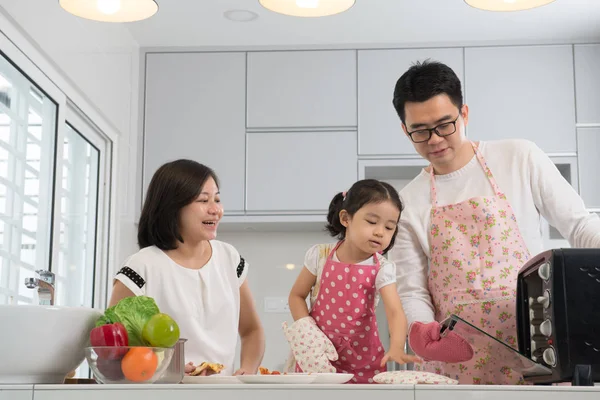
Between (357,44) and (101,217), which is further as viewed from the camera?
(357,44)

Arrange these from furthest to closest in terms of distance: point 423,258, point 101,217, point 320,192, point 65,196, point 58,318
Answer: point 320,192 → point 101,217 → point 65,196 → point 423,258 → point 58,318

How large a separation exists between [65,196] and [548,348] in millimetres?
2310

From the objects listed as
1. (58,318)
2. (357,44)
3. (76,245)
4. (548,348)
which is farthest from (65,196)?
(548,348)

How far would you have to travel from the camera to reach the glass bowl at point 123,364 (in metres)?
1.13

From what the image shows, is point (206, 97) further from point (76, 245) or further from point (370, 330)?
point (370, 330)

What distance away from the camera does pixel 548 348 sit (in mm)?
1252

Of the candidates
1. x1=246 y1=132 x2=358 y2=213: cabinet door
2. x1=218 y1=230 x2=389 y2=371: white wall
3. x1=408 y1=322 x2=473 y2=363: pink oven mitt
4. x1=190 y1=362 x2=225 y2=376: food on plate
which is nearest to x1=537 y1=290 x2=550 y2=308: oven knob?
x1=408 y1=322 x2=473 y2=363: pink oven mitt

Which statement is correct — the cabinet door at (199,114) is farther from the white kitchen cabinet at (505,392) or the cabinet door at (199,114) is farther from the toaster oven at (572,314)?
the white kitchen cabinet at (505,392)

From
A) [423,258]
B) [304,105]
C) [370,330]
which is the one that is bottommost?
[370,330]

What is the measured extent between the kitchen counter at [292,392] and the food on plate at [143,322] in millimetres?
98

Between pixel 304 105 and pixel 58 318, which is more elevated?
pixel 304 105

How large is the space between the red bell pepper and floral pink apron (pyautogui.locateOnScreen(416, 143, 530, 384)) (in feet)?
2.63

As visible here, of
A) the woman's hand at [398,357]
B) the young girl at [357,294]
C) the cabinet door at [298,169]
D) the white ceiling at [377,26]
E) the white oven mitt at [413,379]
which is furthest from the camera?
the cabinet door at [298,169]

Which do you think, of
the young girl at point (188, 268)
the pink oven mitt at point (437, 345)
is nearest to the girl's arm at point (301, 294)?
the young girl at point (188, 268)
